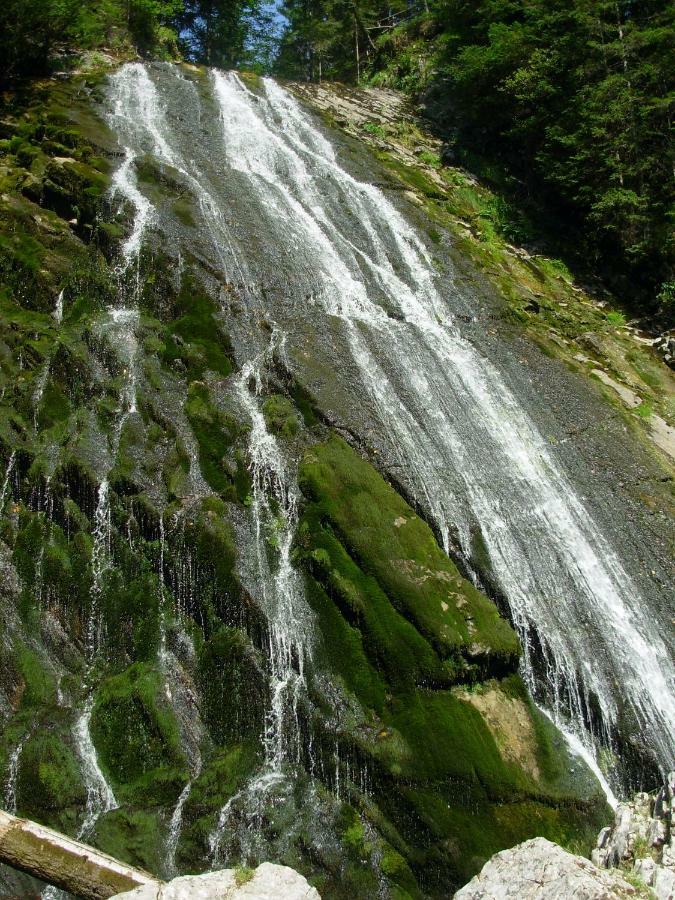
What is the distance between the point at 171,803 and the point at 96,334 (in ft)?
25.0

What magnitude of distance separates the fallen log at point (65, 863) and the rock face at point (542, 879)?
96.4 inches

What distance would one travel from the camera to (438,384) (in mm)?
12156

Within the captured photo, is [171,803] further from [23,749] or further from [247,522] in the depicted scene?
[247,522]

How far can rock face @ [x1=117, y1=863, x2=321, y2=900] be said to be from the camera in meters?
4.09

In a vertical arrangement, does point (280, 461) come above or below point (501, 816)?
above

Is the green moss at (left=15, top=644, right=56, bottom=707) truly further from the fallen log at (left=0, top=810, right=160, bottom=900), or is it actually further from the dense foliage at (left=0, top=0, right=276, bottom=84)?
the dense foliage at (left=0, top=0, right=276, bottom=84)

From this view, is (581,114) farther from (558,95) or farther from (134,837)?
(134,837)

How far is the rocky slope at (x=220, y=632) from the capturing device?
7.33 meters

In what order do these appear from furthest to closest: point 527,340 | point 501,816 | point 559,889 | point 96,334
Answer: point 527,340 < point 96,334 < point 501,816 < point 559,889

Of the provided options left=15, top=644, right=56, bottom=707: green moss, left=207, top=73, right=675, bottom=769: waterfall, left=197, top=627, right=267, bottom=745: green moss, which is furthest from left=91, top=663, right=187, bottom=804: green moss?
left=207, top=73, right=675, bottom=769: waterfall

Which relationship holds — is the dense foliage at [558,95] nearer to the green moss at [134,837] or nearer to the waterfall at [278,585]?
the waterfall at [278,585]

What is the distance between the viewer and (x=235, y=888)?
13.8ft

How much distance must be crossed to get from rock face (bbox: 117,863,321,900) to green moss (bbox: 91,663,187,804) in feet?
12.3

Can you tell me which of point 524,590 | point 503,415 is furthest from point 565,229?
point 524,590
